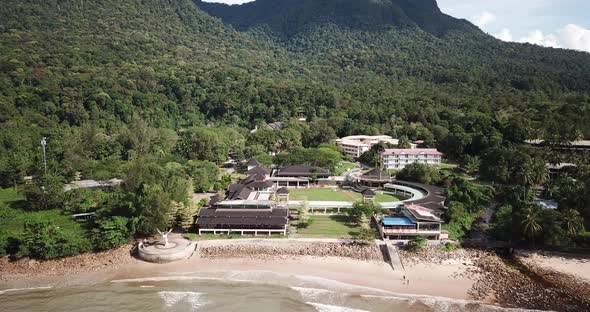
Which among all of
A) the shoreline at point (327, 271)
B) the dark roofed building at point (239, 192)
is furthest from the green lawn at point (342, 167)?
the shoreline at point (327, 271)

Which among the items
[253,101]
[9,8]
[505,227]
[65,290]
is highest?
[9,8]

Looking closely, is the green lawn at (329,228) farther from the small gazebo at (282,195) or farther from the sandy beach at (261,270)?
the small gazebo at (282,195)

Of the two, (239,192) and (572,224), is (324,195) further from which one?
(572,224)

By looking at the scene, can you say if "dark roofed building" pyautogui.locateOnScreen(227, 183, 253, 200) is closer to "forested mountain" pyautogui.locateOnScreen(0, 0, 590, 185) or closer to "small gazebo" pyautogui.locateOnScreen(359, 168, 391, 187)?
"small gazebo" pyautogui.locateOnScreen(359, 168, 391, 187)

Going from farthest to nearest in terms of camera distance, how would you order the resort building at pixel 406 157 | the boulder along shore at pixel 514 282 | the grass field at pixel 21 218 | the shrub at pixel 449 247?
the resort building at pixel 406 157
the grass field at pixel 21 218
the shrub at pixel 449 247
the boulder along shore at pixel 514 282

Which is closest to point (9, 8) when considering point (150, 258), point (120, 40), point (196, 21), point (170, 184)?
point (120, 40)

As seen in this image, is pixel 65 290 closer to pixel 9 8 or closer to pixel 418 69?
pixel 9 8

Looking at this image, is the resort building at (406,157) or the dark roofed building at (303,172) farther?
the resort building at (406,157)
